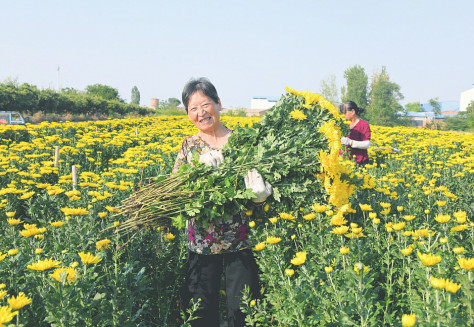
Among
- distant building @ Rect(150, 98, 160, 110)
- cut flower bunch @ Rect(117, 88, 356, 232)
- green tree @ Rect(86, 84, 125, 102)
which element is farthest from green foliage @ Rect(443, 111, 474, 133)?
distant building @ Rect(150, 98, 160, 110)

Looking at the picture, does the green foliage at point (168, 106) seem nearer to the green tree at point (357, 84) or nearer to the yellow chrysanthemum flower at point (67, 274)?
the green tree at point (357, 84)

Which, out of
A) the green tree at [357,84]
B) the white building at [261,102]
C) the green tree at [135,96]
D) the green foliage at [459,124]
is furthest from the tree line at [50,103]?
the green tree at [135,96]

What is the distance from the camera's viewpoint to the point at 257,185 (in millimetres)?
2047

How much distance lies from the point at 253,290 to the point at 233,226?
19.8 inches

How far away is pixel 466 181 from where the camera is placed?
15.9ft

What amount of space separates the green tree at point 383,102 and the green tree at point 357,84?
1.86 meters

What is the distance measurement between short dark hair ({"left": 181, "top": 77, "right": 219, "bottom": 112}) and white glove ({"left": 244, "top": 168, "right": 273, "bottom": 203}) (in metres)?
0.72

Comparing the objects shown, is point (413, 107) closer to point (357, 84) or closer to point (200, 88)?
point (357, 84)

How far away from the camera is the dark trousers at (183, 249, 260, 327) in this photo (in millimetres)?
2357

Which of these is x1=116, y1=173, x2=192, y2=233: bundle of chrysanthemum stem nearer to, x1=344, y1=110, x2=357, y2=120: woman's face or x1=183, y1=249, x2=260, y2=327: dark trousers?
x1=183, y1=249, x2=260, y2=327: dark trousers

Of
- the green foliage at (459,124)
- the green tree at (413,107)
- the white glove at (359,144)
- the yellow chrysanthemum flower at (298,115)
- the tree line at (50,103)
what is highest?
the green tree at (413,107)

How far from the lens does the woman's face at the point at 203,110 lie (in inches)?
97.0

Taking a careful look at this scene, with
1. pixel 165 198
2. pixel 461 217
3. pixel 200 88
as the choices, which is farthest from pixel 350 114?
pixel 165 198

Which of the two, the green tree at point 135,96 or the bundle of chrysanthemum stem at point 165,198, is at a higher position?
the green tree at point 135,96
